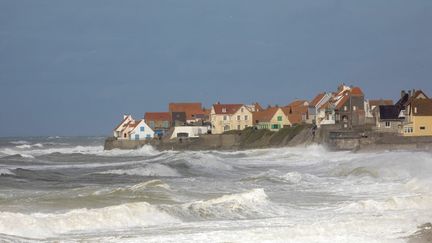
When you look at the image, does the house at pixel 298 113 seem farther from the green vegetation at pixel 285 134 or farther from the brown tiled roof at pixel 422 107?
the brown tiled roof at pixel 422 107

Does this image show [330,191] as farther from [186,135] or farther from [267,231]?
[186,135]

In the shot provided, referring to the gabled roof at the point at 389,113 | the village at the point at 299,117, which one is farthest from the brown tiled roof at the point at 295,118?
the gabled roof at the point at 389,113

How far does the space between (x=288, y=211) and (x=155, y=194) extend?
5.55 m

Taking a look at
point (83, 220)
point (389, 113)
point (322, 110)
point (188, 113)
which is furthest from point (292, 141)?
point (83, 220)

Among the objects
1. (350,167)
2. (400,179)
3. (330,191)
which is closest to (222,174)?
(350,167)

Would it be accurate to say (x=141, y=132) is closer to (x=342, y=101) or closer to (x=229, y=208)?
(x=342, y=101)

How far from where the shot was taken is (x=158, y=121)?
95.0 metres

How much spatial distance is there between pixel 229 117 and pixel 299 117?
7.88m

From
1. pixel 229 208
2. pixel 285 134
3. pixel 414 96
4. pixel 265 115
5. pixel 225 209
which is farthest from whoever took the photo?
pixel 265 115

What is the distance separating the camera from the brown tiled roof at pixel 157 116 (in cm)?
9462

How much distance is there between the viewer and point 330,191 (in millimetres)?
28125

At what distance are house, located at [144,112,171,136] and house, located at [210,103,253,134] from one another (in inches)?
251

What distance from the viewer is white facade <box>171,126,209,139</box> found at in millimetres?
86438

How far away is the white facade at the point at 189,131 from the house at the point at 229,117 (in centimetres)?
119
